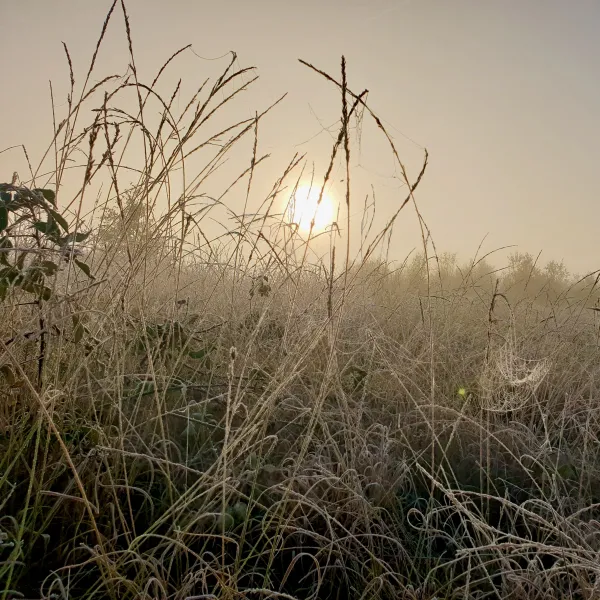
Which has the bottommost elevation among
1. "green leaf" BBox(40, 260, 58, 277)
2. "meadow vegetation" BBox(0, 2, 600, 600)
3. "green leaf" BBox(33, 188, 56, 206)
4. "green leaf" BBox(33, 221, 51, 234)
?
"meadow vegetation" BBox(0, 2, 600, 600)

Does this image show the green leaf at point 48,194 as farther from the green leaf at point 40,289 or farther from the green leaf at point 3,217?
the green leaf at point 40,289

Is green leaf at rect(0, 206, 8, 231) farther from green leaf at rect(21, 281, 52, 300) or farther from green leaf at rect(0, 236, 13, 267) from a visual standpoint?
green leaf at rect(21, 281, 52, 300)

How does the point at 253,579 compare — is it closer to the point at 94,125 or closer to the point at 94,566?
the point at 94,566

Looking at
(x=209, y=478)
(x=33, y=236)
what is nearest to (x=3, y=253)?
(x=33, y=236)

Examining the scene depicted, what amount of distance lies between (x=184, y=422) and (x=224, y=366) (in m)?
0.44

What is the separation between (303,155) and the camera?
1459 mm

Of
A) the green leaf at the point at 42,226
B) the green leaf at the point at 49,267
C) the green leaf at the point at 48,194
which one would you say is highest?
the green leaf at the point at 48,194

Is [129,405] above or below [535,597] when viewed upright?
above

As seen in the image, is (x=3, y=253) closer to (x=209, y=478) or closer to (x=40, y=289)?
(x=40, y=289)

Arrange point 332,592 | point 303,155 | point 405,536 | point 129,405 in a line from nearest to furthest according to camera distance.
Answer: point 332,592, point 405,536, point 303,155, point 129,405

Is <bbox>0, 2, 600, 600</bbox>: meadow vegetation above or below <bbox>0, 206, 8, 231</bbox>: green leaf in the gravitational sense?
below

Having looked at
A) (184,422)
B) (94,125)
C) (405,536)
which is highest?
(94,125)

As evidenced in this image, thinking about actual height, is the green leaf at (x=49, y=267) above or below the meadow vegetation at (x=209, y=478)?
above

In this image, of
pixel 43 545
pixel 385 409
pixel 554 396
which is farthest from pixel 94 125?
pixel 554 396
